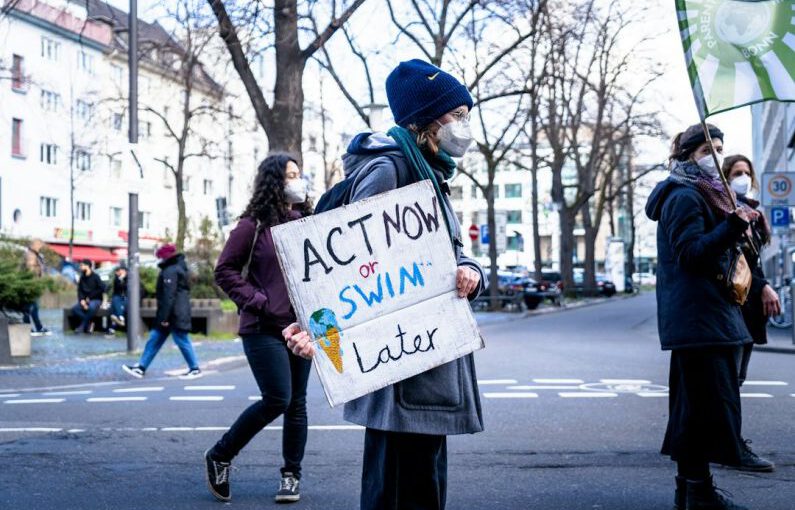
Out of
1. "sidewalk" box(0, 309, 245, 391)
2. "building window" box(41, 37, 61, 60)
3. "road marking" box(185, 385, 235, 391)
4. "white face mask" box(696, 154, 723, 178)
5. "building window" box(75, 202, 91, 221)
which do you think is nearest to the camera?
"white face mask" box(696, 154, 723, 178)

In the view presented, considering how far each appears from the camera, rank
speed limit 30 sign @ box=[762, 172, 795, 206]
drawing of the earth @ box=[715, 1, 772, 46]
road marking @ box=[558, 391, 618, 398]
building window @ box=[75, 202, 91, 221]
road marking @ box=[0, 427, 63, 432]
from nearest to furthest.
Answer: drawing of the earth @ box=[715, 1, 772, 46] < road marking @ box=[0, 427, 63, 432] < road marking @ box=[558, 391, 618, 398] < speed limit 30 sign @ box=[762, 172, 795, 206] < building window @ box=[75, 202, 91, 221]

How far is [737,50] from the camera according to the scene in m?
5.43

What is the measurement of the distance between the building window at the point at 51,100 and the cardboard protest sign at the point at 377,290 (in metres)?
59.2

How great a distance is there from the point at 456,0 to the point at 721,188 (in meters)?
20.8

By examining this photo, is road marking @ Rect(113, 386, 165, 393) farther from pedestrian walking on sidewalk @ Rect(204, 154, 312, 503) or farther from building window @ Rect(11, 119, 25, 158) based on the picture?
building window @ Rect(11, 119, 25, 158)

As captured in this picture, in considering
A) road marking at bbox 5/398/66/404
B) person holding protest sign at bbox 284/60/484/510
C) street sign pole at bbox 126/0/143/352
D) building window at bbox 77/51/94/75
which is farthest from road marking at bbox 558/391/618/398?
building window at bbox 77/51/94/75

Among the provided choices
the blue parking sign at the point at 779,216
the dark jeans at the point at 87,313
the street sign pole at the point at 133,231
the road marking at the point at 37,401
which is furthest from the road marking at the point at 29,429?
the blue parking sign at the point at 779,216

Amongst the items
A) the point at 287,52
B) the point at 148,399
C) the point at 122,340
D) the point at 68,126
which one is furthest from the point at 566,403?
the point at 68,126

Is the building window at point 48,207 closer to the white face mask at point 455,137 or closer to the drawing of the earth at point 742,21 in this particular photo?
the drawing of the earth at point 742,21

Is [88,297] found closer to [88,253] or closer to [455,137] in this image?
[455,137]

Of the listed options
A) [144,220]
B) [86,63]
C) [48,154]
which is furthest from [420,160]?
[144,220]

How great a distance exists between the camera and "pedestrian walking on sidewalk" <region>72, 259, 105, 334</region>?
2317 centimetres

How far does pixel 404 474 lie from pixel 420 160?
3.43 ft

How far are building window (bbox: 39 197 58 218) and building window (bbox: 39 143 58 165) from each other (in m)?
2.14
